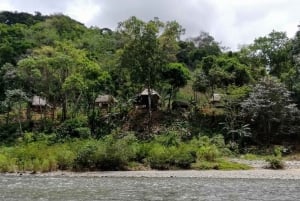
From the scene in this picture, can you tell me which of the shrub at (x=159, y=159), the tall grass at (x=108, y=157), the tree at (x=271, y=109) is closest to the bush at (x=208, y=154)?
the tall grass at (x=108, y=157)

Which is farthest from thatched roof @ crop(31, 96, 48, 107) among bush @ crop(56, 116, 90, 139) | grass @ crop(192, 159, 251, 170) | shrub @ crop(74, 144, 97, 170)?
grass @ crop(192, 159, 251, 170)

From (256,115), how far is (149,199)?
85.2 feet

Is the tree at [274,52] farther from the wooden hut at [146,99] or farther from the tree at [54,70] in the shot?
the tree at [54,70]

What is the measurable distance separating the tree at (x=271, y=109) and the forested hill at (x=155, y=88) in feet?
0.31

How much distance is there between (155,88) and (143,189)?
29072 mm

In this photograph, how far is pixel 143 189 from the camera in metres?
29.2

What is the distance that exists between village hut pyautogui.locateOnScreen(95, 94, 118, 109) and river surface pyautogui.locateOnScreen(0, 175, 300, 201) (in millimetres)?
22179

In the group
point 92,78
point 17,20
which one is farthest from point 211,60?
point 17,20

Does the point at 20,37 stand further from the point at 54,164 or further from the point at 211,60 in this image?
the point at 54,164

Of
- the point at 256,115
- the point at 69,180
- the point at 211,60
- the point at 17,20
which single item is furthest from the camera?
the point at 17,20

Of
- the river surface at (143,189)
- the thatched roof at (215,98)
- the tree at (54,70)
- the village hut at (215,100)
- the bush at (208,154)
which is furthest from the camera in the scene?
the thatched roof at (215,98)

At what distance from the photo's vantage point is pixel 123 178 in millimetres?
36531

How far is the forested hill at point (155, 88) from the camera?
49594 millimetres

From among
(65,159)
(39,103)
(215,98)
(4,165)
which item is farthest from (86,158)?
(39,103)
